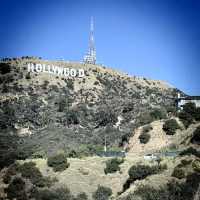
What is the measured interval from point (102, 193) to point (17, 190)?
7459 millimetres

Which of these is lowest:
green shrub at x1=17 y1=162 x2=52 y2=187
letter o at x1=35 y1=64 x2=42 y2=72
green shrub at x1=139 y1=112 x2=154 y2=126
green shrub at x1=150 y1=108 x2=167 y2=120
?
green shrub at x1=17 y1=162 x2=52 y2=187

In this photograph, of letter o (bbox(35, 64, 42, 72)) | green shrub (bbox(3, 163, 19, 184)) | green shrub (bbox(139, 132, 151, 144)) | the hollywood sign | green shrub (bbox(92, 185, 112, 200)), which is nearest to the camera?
green shrub (bbox(92, 185, 112, 200))

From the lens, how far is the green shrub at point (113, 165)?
53094 mm

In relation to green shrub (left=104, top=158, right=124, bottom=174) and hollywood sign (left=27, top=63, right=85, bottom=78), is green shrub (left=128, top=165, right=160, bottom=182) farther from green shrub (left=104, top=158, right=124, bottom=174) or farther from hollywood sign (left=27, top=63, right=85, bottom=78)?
hollywood sign (left=27, top=63, right=85, bottom=78)

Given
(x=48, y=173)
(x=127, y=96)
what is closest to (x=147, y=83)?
(x=127, y=96)

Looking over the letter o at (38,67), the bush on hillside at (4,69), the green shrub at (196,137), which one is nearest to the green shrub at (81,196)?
the green shrub at (196,137)

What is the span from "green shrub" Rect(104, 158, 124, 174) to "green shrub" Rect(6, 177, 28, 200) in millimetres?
8244

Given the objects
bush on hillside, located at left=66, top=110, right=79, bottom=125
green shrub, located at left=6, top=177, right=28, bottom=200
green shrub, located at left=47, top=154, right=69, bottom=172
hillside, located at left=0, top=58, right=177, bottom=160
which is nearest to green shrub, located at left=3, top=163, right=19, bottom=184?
green shrub, located at left=6, top=177, right=28, bottom=200

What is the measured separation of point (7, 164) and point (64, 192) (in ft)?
40.3

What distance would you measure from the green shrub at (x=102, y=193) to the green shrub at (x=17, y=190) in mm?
A: 5962

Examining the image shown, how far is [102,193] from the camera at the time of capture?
48.1m

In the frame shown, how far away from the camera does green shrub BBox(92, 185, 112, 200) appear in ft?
156

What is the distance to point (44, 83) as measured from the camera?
398 feet

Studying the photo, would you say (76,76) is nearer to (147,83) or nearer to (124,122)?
(147,83)
